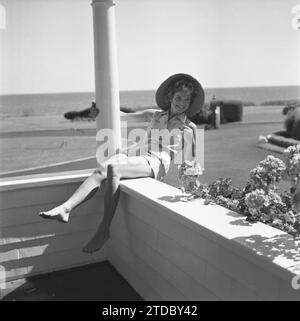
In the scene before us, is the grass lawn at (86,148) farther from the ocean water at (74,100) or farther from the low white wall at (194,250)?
the ocean water at (74,100)

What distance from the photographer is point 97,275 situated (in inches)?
113

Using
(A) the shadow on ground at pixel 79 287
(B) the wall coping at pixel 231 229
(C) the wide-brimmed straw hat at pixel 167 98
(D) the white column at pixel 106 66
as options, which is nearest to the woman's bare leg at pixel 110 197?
(B) the wall coping at pixel 231 229

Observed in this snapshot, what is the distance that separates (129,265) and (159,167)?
657 millimetres

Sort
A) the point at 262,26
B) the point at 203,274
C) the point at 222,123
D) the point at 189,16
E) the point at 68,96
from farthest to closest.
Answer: the point at 68,96 < the point at 262,26 < the point at 189,16 < the point at 222,123 < the point at 203,274

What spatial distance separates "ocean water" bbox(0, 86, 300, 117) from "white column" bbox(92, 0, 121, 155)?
102ft

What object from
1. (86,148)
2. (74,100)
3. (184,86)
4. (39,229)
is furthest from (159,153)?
(74,100)

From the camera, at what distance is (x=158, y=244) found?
2244mm

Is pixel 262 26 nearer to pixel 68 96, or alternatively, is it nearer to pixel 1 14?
pixel 1 14

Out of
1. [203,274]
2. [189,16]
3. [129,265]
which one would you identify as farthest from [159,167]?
[189,16]

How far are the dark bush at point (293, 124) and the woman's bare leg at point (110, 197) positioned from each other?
1107 centimetres

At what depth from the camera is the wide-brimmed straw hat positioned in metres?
2.85

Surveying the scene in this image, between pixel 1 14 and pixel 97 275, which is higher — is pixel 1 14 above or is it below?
above

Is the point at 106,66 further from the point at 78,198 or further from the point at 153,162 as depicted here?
the point at 78,198

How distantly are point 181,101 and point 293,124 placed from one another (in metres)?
11.4
